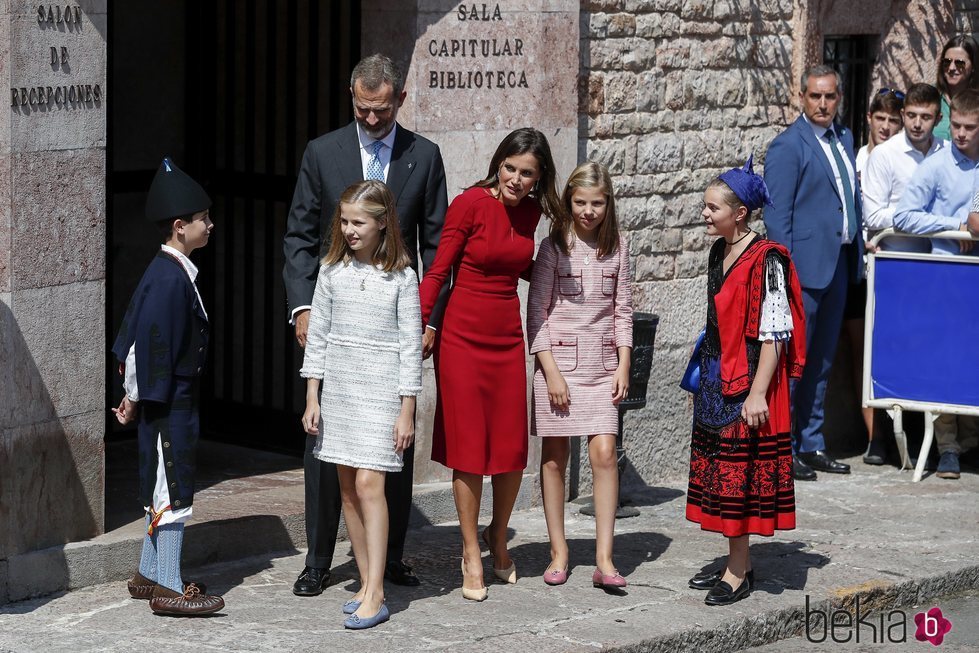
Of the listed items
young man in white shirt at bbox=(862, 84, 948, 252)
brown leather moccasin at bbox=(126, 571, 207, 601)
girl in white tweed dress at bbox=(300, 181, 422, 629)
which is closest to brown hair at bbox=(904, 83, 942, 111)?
young man in white shirt at bbox=(862, 84, 948, 252)

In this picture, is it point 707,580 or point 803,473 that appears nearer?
point 707,580

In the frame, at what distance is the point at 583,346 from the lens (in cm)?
709

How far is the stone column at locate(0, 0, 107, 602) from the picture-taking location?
6.70 m

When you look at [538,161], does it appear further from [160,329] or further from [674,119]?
[674,119]

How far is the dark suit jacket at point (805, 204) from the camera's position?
9414 mm

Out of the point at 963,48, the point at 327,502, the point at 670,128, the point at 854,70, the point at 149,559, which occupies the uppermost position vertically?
the point at 963,48

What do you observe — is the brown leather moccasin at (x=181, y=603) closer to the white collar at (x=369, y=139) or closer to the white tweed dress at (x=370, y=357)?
the white tweed dress at (x=370, y=357)

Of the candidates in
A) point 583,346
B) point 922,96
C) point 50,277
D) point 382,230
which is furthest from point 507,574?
point 922,96

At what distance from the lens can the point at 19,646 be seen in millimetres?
6258

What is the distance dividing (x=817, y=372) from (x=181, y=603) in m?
4.53

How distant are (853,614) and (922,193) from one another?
3.24m

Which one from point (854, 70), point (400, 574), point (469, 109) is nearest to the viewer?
point (400, 574)

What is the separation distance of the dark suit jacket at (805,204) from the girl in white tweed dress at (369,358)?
136 inches

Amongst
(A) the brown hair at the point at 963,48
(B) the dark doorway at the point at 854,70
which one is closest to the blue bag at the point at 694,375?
(B) the dark doorway at the point at 854,70
